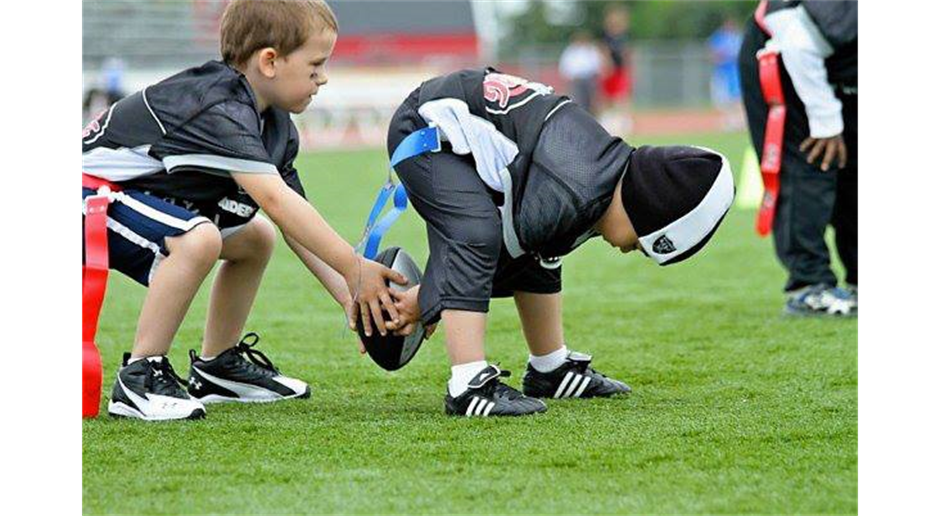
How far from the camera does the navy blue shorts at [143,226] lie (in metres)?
3.56

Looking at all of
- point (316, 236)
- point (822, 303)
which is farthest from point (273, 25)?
point (822, 303)

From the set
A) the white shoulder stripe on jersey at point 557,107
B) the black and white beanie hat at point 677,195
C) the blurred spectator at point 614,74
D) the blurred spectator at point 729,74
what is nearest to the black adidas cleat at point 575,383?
the black and white beanie hat at point 677,195

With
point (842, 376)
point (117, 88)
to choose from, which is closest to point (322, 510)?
point (842, 376)

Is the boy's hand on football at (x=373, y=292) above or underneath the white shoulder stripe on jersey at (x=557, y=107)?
underneath

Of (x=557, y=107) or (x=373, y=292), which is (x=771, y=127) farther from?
(x=373, y=292)

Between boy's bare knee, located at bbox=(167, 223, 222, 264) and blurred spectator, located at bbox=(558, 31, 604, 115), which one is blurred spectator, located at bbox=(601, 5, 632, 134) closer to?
blurred spectator, located at bbox=(558, 31, 604, 115)

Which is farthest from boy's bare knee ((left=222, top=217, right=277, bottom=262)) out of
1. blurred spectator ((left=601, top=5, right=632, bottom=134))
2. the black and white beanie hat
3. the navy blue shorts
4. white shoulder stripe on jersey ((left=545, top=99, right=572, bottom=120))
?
blurred spectator ((left=601, top=5, right=632, bottom=134))

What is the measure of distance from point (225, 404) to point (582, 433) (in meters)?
1.00

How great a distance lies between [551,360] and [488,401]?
43 centimetres

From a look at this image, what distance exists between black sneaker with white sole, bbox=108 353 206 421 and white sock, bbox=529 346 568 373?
2.82 feet

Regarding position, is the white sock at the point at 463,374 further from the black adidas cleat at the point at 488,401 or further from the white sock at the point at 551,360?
the white sock at the point at 551,360

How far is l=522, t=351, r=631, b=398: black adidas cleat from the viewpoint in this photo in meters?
3.85

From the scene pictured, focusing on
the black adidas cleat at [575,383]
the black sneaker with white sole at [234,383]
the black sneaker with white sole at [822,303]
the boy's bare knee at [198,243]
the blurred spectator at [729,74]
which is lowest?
the blurred spectator at [729,74]

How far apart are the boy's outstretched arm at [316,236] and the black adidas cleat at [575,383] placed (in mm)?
533
